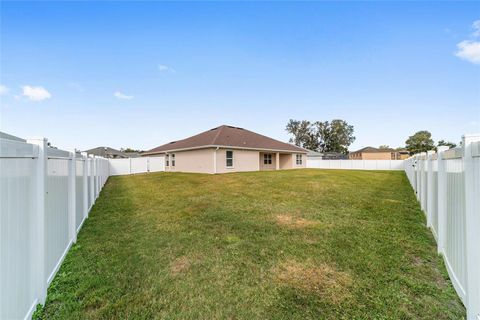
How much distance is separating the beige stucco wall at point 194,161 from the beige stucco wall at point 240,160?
2.38ft

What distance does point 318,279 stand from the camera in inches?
117

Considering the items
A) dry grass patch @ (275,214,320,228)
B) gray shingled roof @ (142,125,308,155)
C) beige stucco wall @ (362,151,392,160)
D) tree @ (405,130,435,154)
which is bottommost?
dry grass patch @ (275,214,320,228)

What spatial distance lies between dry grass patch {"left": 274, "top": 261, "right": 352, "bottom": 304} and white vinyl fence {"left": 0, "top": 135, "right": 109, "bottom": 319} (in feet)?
8.54

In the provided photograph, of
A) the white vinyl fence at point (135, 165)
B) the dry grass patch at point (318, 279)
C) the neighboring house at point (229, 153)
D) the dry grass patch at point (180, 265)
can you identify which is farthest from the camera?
the white vinyl fence at point (135, 165)

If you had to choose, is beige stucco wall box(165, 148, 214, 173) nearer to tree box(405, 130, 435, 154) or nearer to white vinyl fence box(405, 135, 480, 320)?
white vinyl fence box(405, 135, 480, 320)

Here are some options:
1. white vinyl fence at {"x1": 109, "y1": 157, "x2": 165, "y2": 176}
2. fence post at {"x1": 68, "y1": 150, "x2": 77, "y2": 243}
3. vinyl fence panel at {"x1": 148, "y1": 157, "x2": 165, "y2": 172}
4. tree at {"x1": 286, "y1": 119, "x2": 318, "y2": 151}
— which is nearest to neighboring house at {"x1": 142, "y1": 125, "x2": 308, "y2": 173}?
vinyl fence panel at {"x1": 148, "y1": 157, "x2": 165, "y2": 172}

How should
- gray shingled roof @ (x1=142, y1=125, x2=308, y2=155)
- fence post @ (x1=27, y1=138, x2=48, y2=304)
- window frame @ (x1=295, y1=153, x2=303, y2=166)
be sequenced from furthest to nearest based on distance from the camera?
window frame @ (x1=295, y1=153, x2=303, y2=166), gray shingled roof @ (x1=142, y1=125, x2=308, y2=155), fence post @ (x1=27, y1=138, x2=48, y2=304)

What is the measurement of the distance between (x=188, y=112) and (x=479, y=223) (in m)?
20.1

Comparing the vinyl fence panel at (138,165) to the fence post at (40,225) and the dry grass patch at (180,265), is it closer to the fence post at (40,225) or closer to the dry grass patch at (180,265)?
the dry grass patch at (180,265)

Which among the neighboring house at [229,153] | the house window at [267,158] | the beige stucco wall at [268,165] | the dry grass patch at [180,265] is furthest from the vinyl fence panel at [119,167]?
the dry grass patch at [180,265]

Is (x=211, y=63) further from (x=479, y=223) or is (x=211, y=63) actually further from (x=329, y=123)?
(x=329, y=123)

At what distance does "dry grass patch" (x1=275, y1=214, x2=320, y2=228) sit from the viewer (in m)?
5.29

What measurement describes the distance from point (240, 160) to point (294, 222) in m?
15.2

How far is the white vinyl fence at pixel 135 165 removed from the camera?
22734 mm
